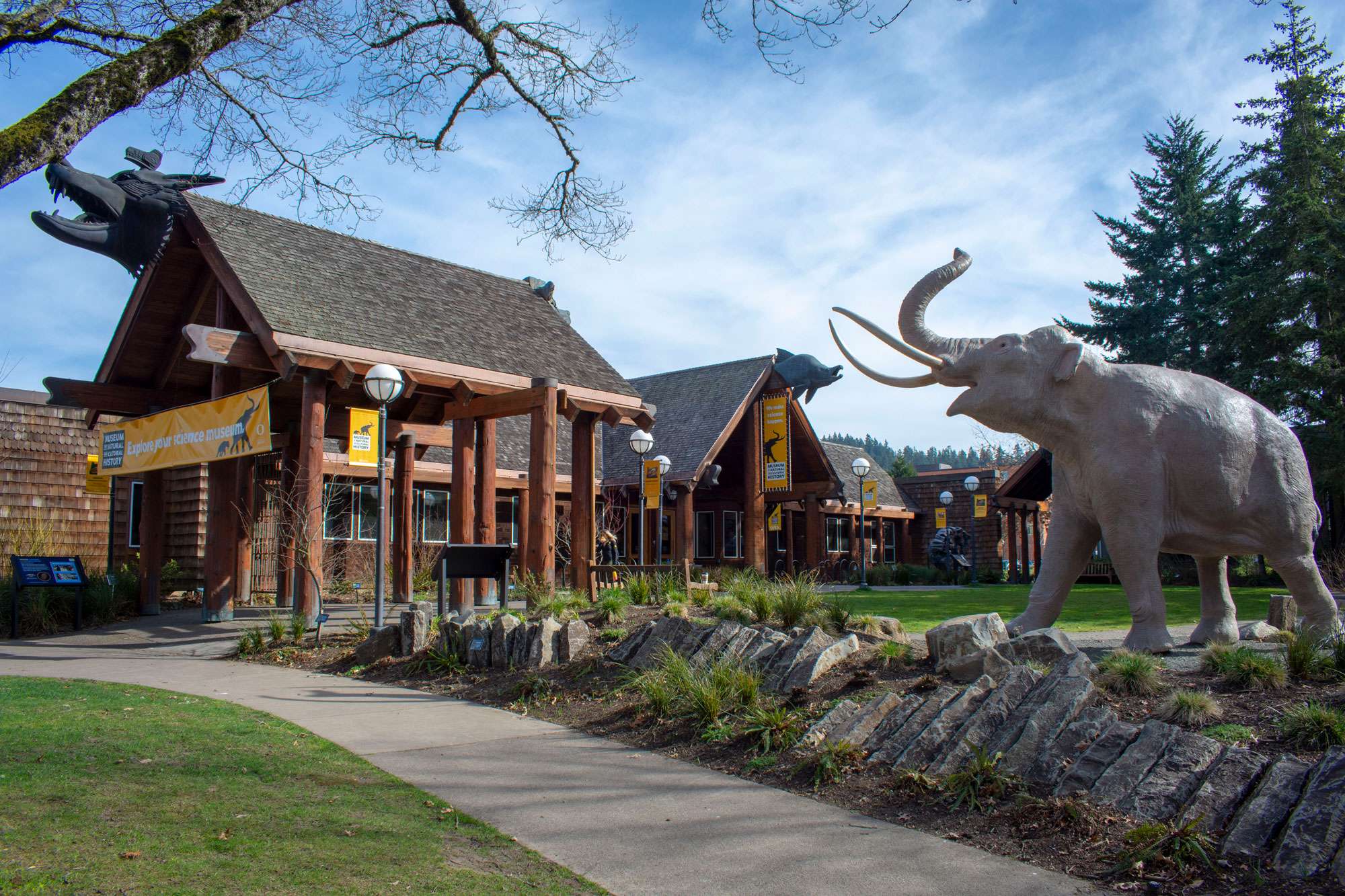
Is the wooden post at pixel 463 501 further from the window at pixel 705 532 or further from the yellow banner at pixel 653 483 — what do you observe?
the window at pixel 705 532

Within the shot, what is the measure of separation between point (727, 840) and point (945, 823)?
101 centimetres

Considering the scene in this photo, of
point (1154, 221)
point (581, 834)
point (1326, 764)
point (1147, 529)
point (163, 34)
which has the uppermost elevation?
point (1154, 221)

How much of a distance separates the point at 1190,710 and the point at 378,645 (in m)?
7.25

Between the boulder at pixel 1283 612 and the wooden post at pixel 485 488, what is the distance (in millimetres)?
9092

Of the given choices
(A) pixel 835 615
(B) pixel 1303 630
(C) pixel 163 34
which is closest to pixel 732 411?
(A) pixel 835 615

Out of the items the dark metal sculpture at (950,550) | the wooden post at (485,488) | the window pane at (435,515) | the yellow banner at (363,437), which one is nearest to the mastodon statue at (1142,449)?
the yellow banner at (363,437)

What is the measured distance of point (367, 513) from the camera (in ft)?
71.3

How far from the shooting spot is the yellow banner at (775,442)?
2442cm

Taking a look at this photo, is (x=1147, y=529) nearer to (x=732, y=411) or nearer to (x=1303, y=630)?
(x=1303, y=630)

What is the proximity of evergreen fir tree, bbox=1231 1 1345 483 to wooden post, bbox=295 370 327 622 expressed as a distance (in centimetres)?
2287

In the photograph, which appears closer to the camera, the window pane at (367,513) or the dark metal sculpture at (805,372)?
the window pane at (367,513)

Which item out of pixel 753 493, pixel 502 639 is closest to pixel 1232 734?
pixel 502 639

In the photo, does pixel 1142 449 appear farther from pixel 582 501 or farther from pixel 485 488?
pixel 485 488

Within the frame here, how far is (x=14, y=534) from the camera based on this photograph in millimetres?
17156
